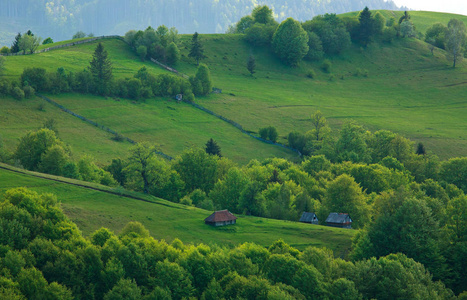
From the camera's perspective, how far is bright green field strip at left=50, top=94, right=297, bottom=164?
127812mm

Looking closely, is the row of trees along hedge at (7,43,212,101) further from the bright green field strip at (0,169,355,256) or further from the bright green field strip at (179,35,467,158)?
the bright green field strip at (0,169,355,256)

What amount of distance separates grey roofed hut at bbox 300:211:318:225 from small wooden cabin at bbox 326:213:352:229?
193 centimetres

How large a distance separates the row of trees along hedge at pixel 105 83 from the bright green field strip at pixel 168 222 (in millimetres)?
54443

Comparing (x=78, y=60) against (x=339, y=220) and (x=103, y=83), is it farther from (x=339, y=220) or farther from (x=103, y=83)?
(x=339, y=220)

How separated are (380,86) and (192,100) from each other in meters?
71.0

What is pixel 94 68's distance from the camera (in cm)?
14550

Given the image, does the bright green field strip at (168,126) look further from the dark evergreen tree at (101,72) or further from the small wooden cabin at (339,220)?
the small wooden cabin at (339,220)

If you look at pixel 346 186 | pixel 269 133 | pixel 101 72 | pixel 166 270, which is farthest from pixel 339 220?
pixel 101 72

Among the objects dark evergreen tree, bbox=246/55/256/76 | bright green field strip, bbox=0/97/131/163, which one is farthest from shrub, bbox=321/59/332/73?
bright green field strip, bbox=0/97/131/163

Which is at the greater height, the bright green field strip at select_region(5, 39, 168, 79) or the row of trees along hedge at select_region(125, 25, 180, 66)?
the row of trees along hedge at select_region(125, 25, 180, 66)

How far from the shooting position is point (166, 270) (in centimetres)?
5934

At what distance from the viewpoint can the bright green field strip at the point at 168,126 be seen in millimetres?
127812

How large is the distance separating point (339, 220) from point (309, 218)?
4725 mm

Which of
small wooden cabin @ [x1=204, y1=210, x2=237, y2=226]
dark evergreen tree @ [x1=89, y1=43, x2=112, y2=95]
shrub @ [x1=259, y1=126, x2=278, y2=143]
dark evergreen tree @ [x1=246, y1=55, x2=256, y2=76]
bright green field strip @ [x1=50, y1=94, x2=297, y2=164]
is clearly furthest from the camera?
dark evergreen tree @ [x1=246, y1=55, x2=256, y2=76]
